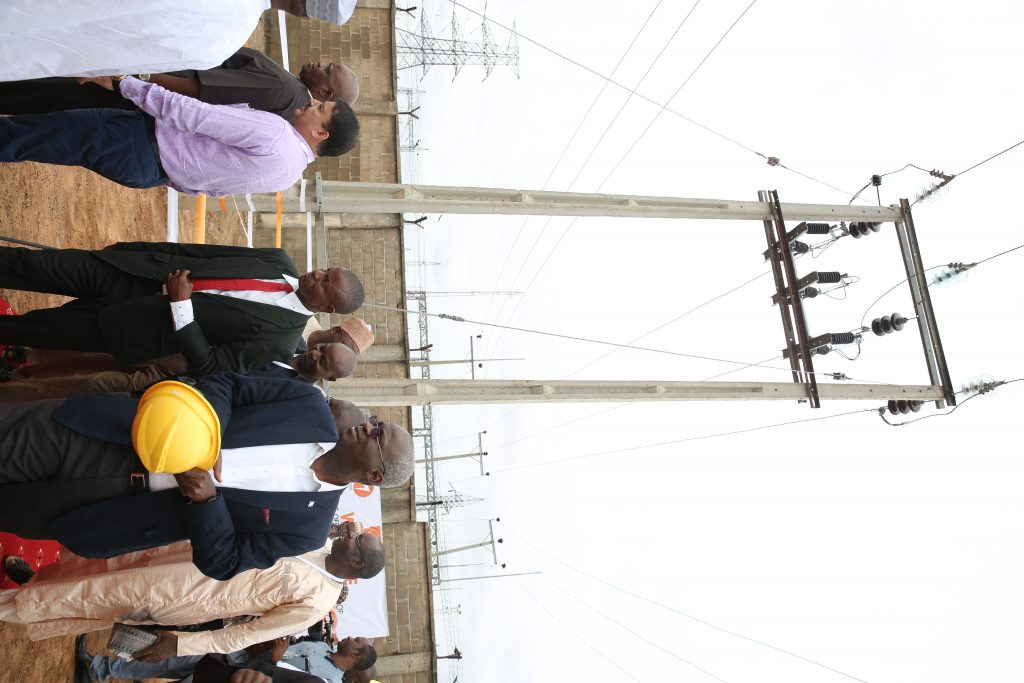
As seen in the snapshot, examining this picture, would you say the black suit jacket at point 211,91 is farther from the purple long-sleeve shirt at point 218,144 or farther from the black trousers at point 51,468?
the black trousers at point 51,468

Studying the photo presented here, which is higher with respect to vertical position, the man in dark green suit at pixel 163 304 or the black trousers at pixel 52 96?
the black trousers at pixel 52 96

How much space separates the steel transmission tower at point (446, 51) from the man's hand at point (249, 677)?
12.8 m

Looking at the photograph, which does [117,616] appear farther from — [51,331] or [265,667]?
[51,331]

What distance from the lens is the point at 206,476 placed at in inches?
106

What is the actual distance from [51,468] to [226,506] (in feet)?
2.22

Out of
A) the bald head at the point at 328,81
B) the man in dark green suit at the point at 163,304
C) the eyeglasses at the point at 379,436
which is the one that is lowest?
the eyeglasses at the point at 379,436

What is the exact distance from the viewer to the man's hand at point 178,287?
3.11 meters

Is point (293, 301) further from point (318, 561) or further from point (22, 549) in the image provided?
point (22, 549)

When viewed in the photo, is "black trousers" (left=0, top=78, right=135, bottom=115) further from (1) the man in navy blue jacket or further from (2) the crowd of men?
(1) the man in navy blue jacket

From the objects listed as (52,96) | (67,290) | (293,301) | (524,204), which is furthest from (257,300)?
(524,204)

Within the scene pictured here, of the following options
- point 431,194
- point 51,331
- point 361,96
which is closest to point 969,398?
point 431,194

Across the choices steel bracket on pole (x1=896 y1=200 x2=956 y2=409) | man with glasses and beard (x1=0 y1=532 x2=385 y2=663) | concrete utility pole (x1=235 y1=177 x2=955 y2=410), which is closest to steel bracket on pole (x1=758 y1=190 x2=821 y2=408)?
concrete utility pole (x1=235 y1=177 x2=955 y2=410)

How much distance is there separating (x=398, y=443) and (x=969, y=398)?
20.6ft

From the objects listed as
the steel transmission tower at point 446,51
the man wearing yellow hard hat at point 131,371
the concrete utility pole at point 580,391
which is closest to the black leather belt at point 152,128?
the man wearing yellow hard hat at point 131,371
